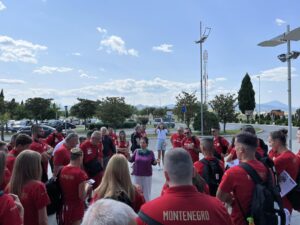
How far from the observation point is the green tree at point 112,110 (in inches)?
1548

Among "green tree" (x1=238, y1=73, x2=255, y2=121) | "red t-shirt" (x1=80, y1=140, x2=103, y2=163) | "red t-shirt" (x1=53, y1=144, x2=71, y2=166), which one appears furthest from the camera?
"green tree" (x1=238, y1=73, x2=255, y2=121)

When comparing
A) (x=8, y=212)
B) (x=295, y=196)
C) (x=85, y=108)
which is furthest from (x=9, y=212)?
(x=85, y=108)

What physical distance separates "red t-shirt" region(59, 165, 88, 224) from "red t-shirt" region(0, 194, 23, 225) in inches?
73.1

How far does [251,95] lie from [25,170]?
231 ft

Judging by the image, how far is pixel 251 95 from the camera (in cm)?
7062

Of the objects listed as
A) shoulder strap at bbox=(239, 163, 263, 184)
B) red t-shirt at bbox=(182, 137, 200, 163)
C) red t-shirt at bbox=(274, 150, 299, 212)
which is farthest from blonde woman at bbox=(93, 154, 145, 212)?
red t-shirt at bbox=(182, 137, 200, 163)

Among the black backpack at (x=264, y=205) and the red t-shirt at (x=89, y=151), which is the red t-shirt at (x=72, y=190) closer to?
the black backpack at (x=264, y=205)

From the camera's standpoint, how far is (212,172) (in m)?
5.11

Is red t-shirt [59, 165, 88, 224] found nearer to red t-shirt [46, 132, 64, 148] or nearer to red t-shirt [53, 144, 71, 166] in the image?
red t-shirt [53, 144, 71, 166]

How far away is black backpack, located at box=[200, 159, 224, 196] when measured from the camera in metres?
5.06

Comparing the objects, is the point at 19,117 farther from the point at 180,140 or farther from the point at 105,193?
the point at 105,193

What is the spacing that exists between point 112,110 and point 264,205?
3636 centimetres

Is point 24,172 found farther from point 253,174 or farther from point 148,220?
point 253,174

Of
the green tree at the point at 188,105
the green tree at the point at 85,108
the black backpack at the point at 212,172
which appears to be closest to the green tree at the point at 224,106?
the green tree at the point at 188,105
